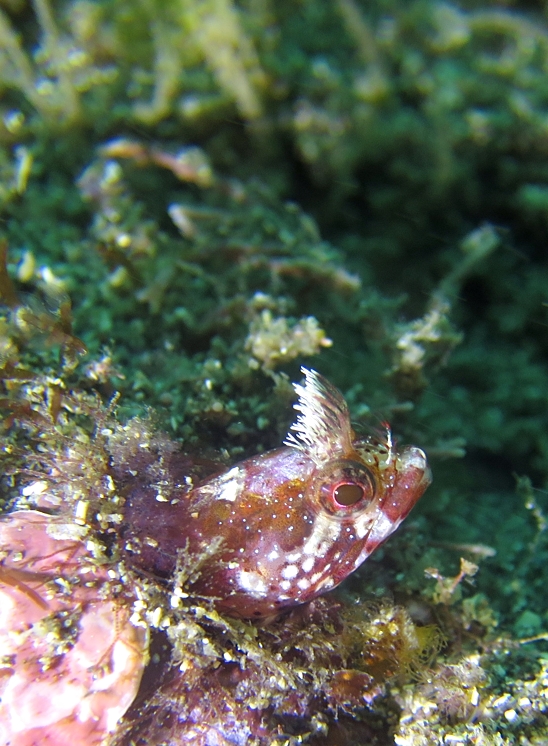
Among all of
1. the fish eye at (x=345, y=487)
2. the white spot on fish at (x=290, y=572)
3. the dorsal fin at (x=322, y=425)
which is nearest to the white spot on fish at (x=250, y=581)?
the white spot on fish at (x=290, y=572)

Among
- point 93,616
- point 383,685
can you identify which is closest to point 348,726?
point 383,685

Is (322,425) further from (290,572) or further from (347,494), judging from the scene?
Answer: (290,572)

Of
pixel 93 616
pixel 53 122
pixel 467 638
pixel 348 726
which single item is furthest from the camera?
pixel 53 122

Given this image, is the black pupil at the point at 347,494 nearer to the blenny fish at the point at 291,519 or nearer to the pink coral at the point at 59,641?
the blenny fish at the point at 291,519

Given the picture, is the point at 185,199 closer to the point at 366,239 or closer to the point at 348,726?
the point at 366,239

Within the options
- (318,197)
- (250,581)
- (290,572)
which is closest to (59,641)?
(250,581)

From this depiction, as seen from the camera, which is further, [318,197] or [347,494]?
[318,197]
